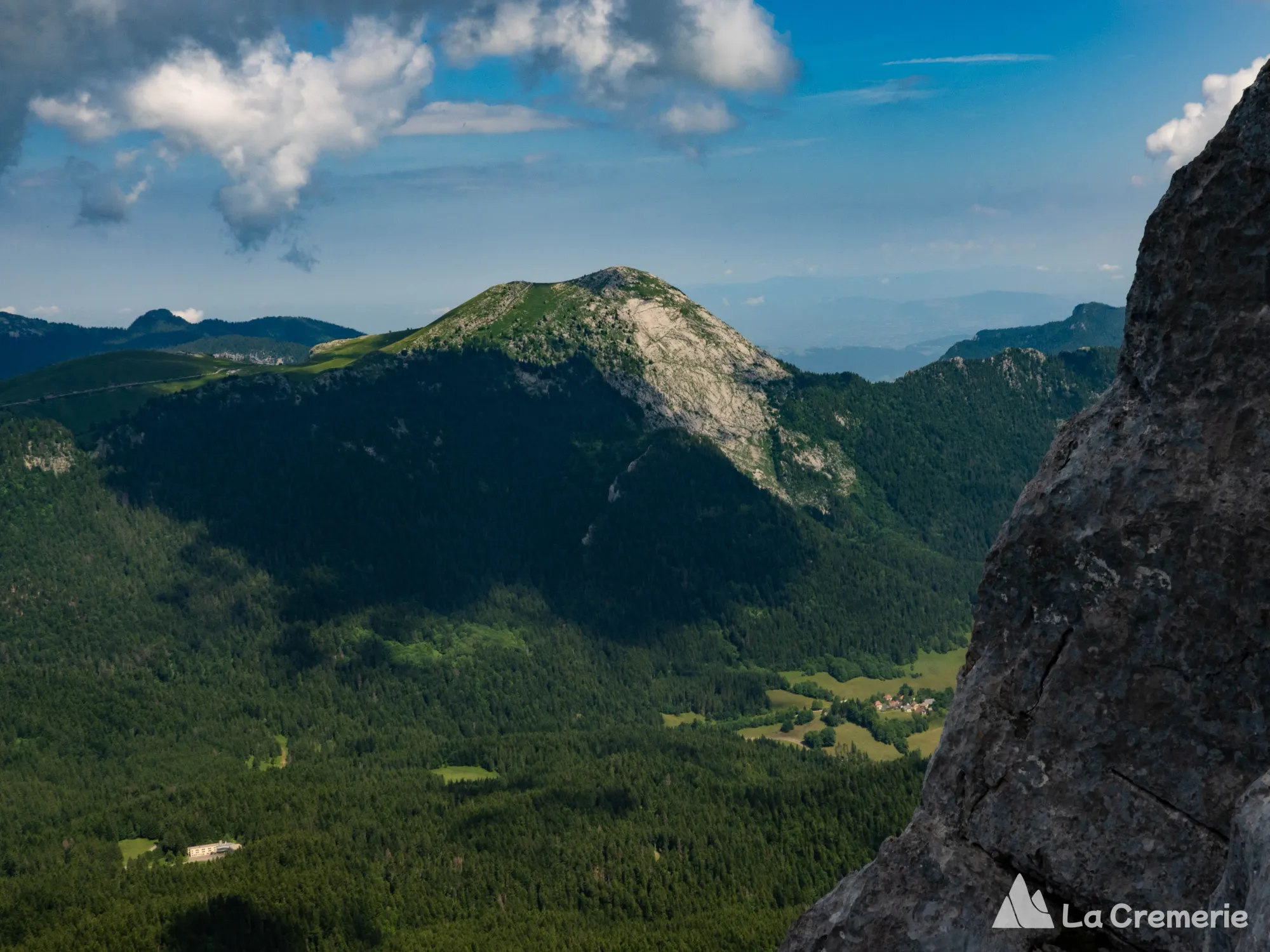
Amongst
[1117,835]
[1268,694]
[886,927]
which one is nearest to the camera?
[1268,694]

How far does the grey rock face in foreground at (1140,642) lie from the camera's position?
24469 mm

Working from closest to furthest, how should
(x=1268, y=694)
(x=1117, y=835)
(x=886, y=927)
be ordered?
(x=1268, y=694) → (x=1117, y=835) → (x=886, y=927)

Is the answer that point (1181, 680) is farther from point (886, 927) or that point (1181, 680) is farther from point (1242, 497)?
point (886, 927)

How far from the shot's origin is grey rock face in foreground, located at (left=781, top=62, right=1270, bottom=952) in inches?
963

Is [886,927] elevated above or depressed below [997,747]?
below

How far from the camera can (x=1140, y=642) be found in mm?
25625

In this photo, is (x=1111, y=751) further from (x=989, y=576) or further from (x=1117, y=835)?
(x=989, y=576)

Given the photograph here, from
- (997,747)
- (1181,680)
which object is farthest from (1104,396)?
(997,747)

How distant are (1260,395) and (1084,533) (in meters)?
5.17

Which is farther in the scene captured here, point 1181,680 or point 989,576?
point 989,576

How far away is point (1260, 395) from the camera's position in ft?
80.7

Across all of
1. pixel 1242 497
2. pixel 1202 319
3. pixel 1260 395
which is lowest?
pixel 1242 497

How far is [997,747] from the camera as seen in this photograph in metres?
27.8

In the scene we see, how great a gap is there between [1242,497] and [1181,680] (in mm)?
4612
